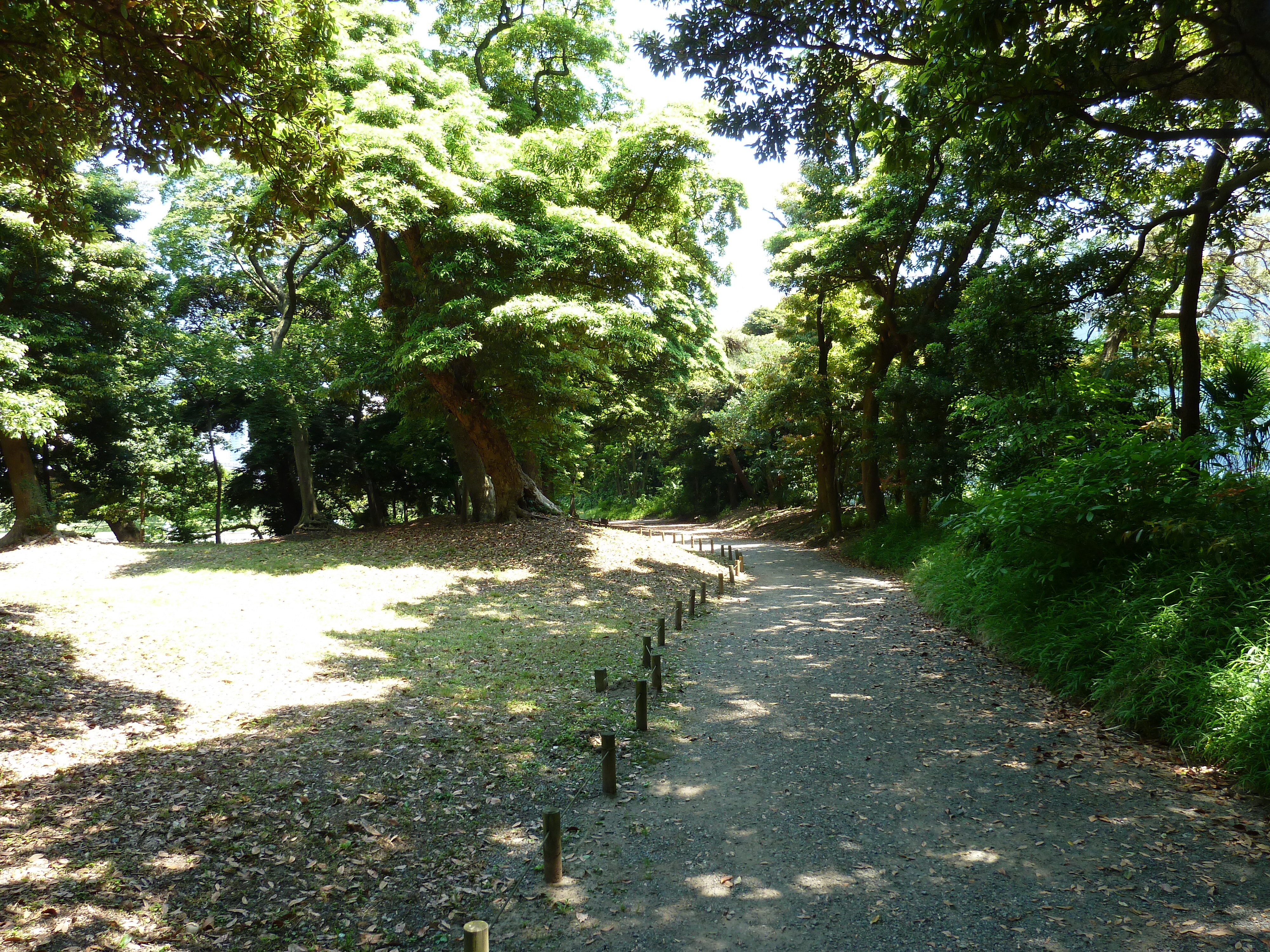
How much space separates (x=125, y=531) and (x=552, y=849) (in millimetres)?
23931

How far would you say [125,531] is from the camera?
2128 cm

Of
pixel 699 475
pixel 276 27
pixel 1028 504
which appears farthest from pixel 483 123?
pixel 699 475

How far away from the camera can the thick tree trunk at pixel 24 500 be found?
50.9 ft

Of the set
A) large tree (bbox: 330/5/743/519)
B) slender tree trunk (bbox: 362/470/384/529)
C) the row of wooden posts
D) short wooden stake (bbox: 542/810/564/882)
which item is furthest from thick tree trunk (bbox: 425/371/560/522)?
short wooden stake (bbox: 542/810/564/882)

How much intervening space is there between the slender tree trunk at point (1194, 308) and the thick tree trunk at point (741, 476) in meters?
Result: 25.5

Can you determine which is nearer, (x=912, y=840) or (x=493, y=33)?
(x=912, y=840)

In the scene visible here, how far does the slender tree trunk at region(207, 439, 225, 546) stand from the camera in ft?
77.4

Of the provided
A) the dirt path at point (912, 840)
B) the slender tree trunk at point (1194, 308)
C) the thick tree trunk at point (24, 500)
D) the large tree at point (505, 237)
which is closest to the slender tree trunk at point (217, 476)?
the thick tree trunk at point (24, 500)

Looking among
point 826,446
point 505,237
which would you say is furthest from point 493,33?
point 826,446

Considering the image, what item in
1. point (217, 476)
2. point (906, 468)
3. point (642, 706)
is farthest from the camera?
point (217, 476)

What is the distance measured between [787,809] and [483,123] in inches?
572

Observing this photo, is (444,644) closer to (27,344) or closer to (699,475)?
(27,344)

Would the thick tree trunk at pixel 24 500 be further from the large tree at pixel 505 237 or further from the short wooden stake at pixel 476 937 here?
the short wooden stake at pixel 476 937

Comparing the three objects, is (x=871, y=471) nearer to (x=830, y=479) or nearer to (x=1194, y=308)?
(x=830, y=479)
